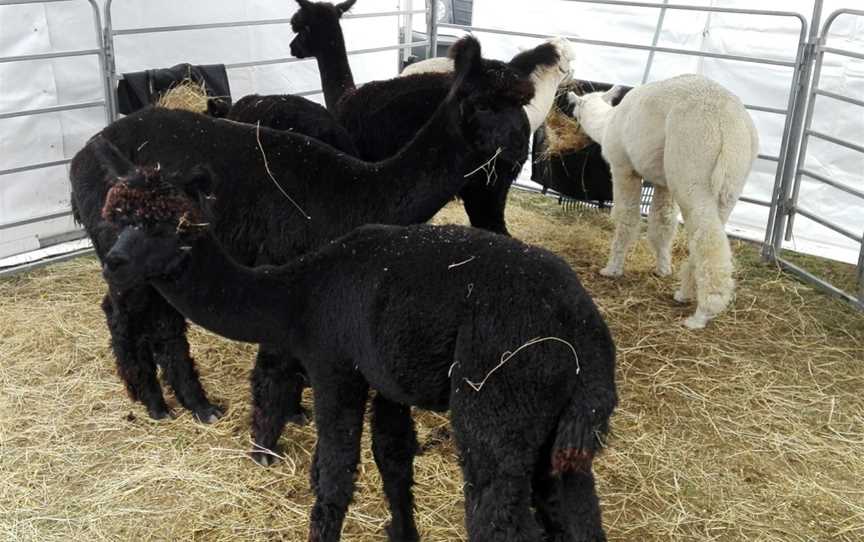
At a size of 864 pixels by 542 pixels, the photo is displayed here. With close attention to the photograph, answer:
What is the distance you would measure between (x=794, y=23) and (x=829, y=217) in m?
1.79

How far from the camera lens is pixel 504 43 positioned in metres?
9.12

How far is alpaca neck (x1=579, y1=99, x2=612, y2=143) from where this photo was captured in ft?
20.0

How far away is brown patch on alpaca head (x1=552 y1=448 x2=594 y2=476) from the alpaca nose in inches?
57.2

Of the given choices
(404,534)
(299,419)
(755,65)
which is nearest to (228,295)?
(404,534)

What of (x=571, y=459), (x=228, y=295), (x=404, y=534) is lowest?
(x=404, y=534)

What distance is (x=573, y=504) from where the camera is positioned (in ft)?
8.30

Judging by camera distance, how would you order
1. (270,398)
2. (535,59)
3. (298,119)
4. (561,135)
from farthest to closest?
1. (561,135)
2. (535,59)
3. (298,119)
4. (270,398)

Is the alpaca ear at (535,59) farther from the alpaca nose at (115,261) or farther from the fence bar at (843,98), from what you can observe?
the alpaca nose at (115,261)

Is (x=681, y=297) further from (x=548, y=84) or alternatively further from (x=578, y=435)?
(x=578, y=435)

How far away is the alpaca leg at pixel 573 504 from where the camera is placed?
2.53 metres

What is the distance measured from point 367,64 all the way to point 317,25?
269 cm

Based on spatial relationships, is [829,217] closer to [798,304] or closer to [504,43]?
[798,304]

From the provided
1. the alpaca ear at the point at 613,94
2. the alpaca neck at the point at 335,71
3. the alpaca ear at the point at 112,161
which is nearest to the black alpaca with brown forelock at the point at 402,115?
the alpaca neck at the point at 335,71

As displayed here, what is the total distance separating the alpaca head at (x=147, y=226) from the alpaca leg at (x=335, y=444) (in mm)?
641
